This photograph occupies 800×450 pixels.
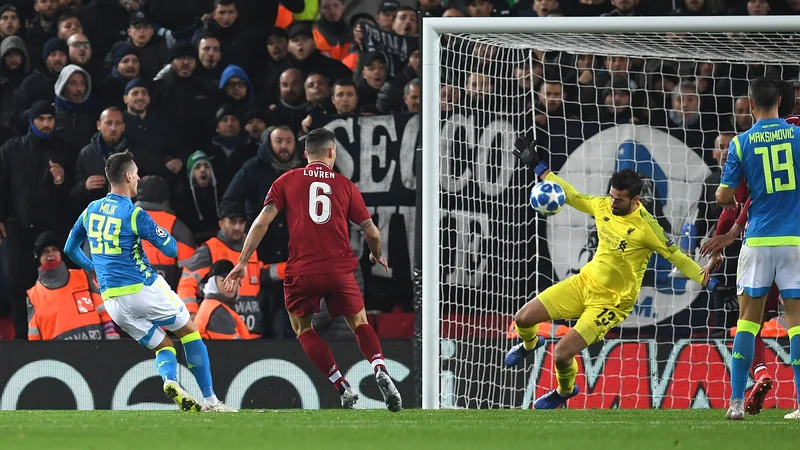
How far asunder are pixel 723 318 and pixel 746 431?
391 centimetres

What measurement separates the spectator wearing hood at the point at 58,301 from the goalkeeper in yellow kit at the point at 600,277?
3.69m

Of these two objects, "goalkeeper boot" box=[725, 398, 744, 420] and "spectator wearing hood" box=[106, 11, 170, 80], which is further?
"spectator wearing hood" box=[106, 11, 170, 80]

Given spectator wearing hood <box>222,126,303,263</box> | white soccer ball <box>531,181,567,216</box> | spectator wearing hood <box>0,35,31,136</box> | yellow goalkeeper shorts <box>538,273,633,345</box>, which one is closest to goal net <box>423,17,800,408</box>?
yellow goalkeeper shorts <box>538,273,633,345</box>

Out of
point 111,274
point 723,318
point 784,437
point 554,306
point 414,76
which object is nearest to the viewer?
point 784,437

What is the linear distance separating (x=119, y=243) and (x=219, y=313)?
2.24 metres

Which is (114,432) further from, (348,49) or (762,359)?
(348,49)

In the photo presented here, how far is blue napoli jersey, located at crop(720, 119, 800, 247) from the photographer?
6.54 meters

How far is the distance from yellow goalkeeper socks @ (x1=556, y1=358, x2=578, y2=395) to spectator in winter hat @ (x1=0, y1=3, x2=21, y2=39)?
623 centimetres

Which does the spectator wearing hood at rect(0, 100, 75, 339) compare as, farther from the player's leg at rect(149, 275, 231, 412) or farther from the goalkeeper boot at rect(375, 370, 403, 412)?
the goalkeeper boot at rect(375, 370, 403, 412)

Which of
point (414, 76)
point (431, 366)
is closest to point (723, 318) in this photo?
point (431, 366)

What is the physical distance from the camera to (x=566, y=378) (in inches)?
325

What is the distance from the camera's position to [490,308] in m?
9.59

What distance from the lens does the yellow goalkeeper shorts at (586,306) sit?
26.9 ft

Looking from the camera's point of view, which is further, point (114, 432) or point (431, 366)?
point (431, 366)
